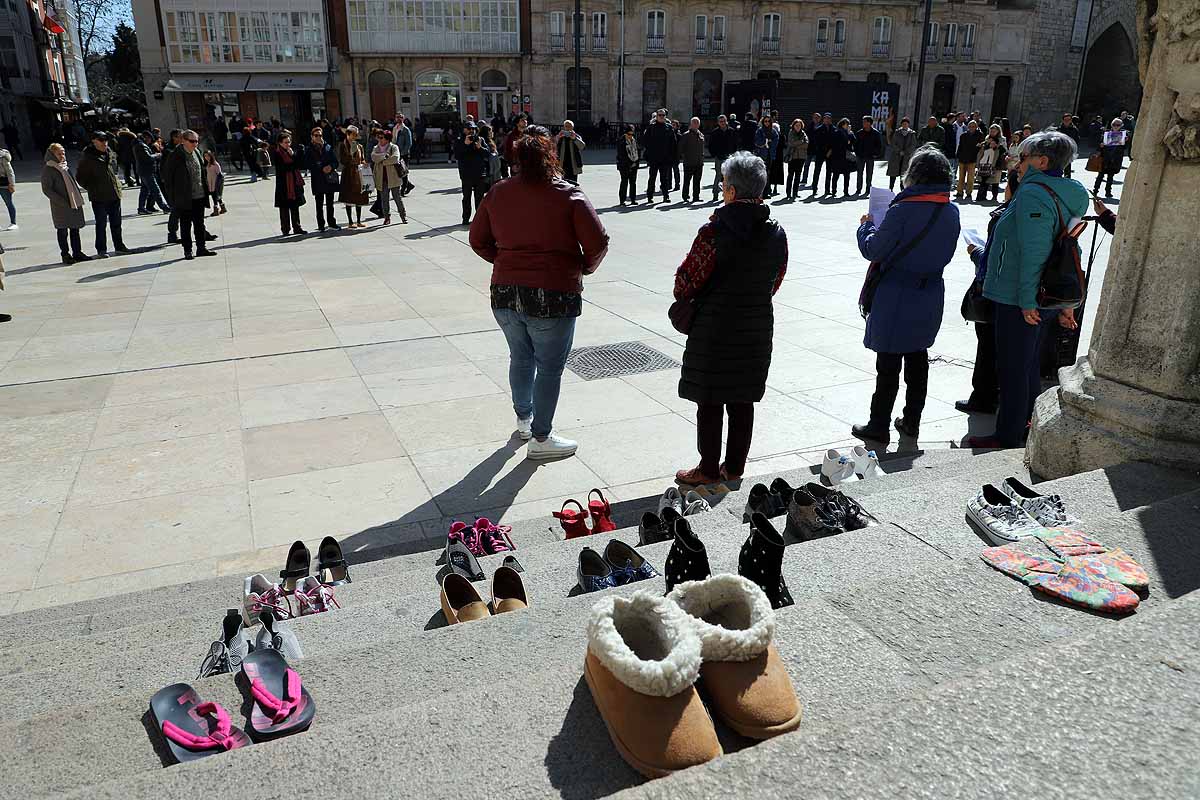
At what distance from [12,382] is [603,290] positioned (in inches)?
231

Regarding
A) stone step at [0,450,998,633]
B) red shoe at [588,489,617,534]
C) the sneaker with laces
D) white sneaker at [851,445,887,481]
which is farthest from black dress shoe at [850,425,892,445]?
the sneaker with laces

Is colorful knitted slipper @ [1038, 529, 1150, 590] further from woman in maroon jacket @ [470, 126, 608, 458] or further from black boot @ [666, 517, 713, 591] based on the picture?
woman in maroon jacket @ [470, 126, 608, 458]

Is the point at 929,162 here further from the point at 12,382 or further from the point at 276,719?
the point at 12,382

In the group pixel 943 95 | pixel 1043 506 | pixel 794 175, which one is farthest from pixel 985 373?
pixel 943 95

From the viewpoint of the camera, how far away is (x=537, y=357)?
5.25 m

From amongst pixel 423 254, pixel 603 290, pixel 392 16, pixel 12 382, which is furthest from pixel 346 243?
pixel 392 16

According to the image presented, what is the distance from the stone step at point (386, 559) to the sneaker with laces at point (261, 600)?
1.25ft

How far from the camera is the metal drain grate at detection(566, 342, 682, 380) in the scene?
23.3ft

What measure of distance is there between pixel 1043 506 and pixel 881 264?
2.18 meters

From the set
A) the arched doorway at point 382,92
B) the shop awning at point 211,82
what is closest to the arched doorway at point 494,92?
the arched doorway at point 382,92

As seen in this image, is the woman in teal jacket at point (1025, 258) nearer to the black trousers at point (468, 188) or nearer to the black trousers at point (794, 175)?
the black trousers at point (468, 188)

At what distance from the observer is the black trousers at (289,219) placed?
47.4ft

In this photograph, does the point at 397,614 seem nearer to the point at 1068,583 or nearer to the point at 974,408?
the point at 1068,583

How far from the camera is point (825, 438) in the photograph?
18.6ft
